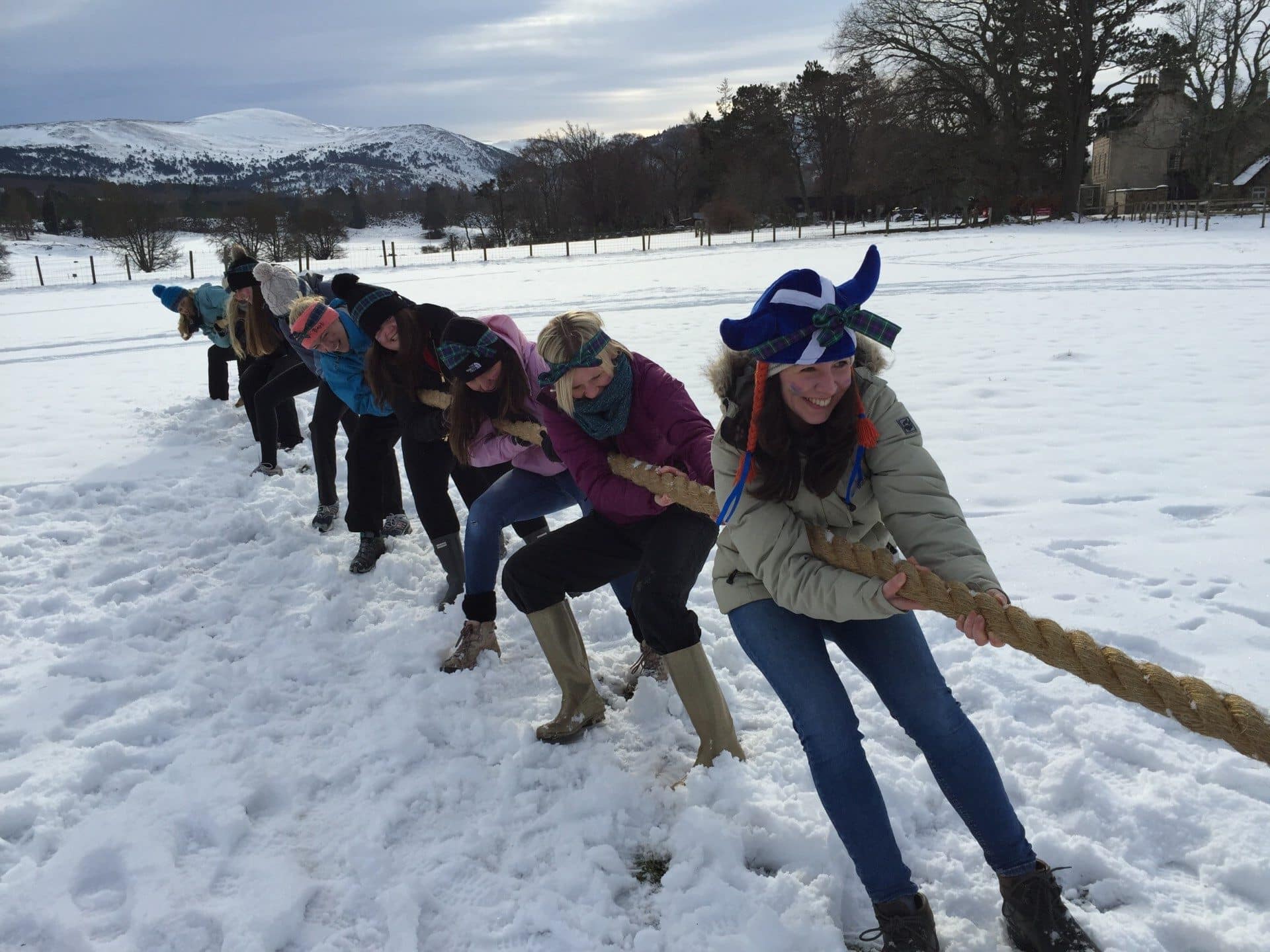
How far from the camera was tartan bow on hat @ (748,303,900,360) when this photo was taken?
2.20 m

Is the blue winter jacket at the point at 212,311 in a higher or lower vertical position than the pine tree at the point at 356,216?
lower

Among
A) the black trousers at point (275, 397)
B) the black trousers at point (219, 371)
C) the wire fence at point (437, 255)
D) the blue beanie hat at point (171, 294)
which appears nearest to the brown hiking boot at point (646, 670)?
the black trousers at point (275, 397)

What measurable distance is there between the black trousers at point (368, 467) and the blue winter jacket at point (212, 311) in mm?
4816

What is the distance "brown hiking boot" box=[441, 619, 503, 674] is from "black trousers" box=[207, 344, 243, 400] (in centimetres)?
608

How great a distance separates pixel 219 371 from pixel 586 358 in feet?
23.9

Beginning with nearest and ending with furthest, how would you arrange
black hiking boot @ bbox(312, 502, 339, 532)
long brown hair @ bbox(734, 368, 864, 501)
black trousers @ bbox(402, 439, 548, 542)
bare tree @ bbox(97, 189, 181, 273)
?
long brown hair @ bbox(734, 368, 864, 501) → black trousers @ bbox(402, 439, 548, 542) → black hiking boot @ bbox(312, 502, 339, 532) → bare tree @ bbox(97, 189, 181, 273)

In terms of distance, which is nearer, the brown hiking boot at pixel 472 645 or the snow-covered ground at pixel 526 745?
the snow-covered ground at pixel 526 745

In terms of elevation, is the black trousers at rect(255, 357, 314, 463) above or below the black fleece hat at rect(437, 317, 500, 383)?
below

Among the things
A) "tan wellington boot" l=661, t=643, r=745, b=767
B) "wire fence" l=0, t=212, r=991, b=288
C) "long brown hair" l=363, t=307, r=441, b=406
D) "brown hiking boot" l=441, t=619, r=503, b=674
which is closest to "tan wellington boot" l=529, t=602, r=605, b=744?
"tan wellington boot" l=661, t=643, r=745, b=767

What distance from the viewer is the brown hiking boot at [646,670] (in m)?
3.54

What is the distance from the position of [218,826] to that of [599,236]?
58.9 metres

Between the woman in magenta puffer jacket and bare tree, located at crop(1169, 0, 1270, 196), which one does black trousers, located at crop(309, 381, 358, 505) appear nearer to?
the woman in magenta puffer jacket

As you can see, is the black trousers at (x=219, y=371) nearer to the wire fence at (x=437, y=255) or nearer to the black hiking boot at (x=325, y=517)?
the black hiking boot at (x=325, y=517)

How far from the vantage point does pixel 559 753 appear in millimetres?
→ 3133
